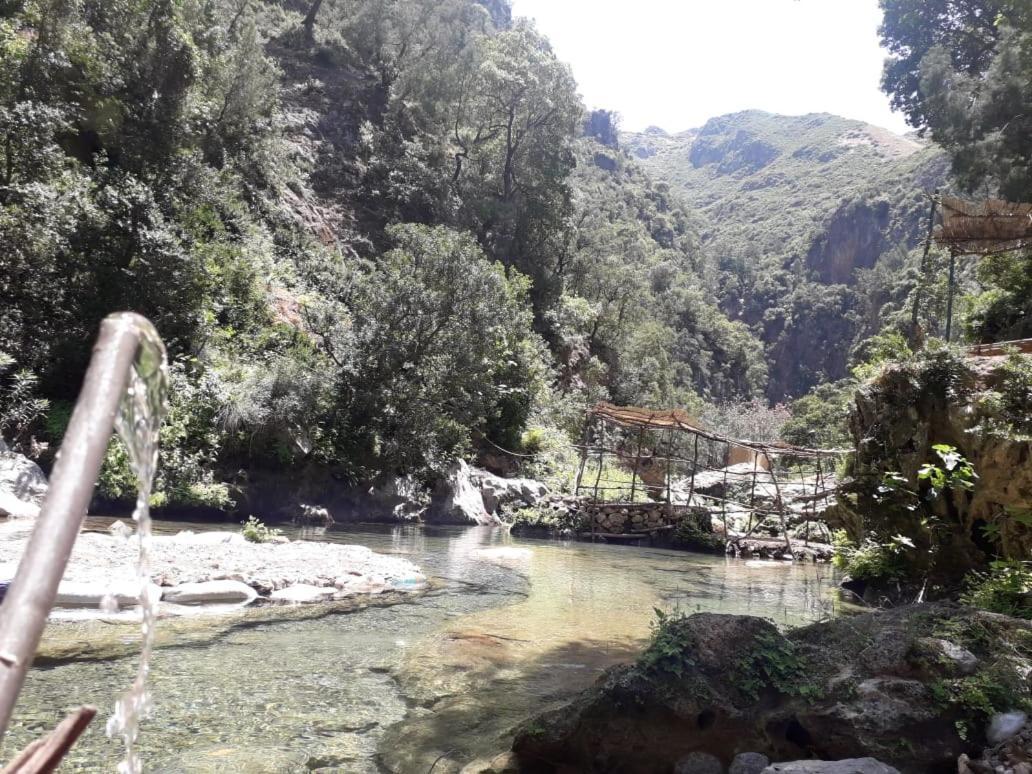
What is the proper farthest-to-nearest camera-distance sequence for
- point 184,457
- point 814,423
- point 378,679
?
point 814,423 < point 184,457 < point 378,679

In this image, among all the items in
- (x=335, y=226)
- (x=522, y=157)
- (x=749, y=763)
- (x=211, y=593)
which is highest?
(x=522, y=157)

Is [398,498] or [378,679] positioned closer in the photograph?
[378,679]

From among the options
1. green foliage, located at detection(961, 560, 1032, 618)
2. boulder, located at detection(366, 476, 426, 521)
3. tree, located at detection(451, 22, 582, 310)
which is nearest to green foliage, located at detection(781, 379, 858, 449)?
tree, located at detection(451, 22, 582, 310)

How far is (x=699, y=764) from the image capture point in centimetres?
350

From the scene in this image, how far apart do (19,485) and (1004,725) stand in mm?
13673

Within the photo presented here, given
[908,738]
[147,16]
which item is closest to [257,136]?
[147,16]

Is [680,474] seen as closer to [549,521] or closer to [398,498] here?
[549,521]

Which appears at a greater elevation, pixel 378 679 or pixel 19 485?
pixel 19 485

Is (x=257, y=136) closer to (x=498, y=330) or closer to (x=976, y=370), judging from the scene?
(x=498, y=330)

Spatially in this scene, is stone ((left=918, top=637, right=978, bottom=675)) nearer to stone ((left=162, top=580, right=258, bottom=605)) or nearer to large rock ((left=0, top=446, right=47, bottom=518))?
stone ((left=162, top=580, right=258, bottom=605))

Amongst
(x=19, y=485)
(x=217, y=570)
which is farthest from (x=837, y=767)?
(x=19, y=485)

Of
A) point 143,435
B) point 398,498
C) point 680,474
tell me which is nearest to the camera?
point 143,435

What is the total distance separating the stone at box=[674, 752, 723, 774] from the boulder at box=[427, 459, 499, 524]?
52.3 ft

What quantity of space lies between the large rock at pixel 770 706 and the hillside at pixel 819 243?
6054 cm
